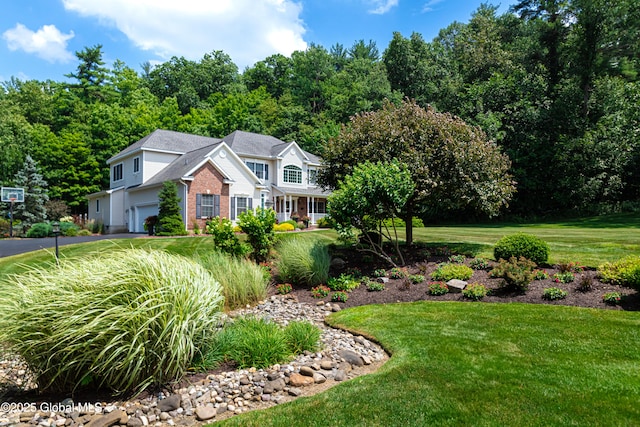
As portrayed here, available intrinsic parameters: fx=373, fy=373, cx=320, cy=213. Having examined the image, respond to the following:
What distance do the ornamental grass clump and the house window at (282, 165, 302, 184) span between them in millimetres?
26273

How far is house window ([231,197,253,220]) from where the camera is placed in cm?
2461

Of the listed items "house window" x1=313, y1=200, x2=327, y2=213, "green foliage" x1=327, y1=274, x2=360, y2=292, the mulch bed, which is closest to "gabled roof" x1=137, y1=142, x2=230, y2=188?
"house window" x1=313, y1=200, x2=327, y2=213

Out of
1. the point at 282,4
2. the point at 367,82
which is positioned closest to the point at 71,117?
the point at 367,82

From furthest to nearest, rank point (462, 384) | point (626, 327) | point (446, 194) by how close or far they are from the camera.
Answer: point (446, 194) < point (626, 327) < point (462, 384)

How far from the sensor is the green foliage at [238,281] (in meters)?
7.49

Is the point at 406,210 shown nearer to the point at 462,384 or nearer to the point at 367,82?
the point at 462,384

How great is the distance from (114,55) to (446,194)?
47.0 metres

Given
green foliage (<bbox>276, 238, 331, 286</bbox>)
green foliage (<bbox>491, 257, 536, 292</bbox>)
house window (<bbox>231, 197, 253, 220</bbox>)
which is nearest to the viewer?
green foliage (<bbox>491, 257, 536, 292</bbox>)

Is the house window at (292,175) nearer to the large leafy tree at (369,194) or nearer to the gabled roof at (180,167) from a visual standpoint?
the gabled roof at (180,167)

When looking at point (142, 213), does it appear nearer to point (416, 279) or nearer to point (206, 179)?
point (206, 179)

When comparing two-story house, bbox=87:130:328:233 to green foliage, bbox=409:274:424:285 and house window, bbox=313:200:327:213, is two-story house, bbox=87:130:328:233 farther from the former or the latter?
green foliage, bbox=409:274:424:285

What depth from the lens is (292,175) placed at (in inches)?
1209

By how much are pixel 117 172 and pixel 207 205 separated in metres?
11.4

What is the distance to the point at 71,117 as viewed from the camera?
126 ft
